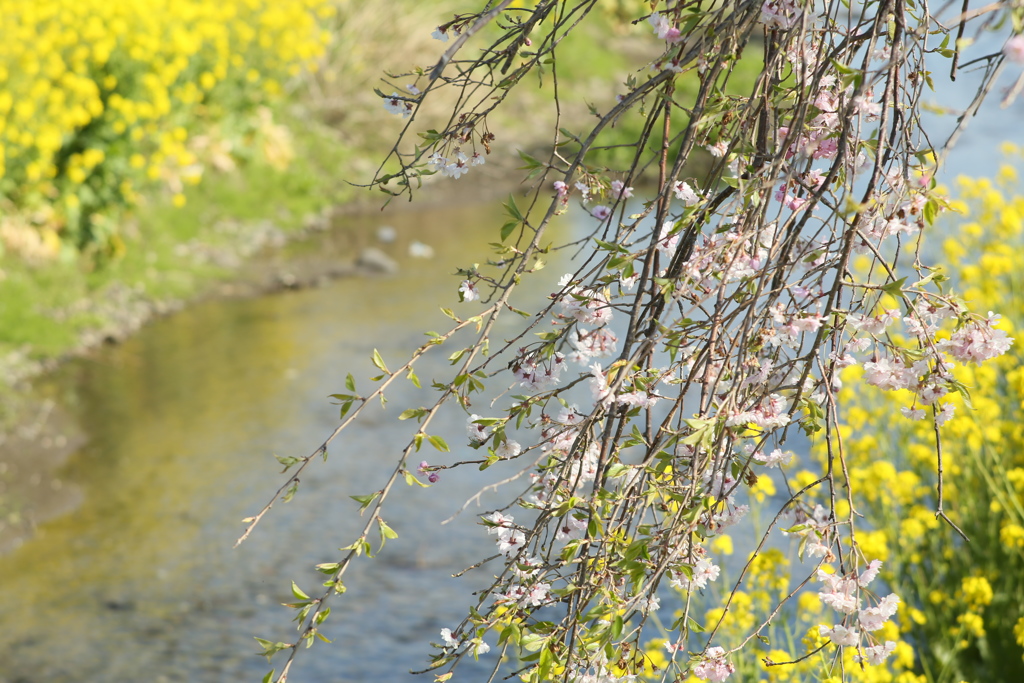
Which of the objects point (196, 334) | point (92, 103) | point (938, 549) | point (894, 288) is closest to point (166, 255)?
point (196, 334)

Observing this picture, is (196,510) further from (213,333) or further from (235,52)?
(235,52)

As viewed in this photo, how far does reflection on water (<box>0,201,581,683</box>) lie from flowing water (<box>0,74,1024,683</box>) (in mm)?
10

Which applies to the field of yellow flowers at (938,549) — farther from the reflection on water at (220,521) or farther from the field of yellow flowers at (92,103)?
the field of yellow flowers at (92,103)

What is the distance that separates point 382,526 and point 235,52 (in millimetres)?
8034

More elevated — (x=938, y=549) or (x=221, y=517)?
(x=221, y=517)

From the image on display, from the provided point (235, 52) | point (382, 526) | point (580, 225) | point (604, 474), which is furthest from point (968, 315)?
point (580, 225)

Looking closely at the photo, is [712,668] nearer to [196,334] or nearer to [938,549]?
[938,549]

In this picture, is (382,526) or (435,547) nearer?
(382,526)

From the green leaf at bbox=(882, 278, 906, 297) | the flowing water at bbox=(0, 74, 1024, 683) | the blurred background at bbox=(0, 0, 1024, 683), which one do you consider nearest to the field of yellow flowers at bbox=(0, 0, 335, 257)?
the blurred background at bbox=(0, 0, 1024, 683)

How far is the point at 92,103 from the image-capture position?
20.8 feet

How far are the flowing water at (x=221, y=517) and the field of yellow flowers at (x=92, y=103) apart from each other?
3.23ft

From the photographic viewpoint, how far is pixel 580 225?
423 inches

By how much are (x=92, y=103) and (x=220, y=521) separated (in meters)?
3.22

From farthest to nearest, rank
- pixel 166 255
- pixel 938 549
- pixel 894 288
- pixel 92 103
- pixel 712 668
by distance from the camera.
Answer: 1. pixel 166 255
2. pixel 92 103
3. pixel 938 549
4. pixel 712 668
5. pixel 894 288
